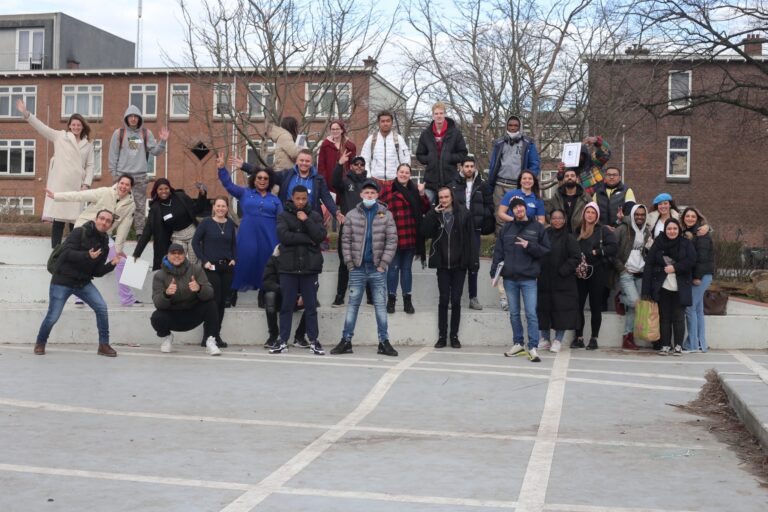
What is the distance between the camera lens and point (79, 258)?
37.8 feet

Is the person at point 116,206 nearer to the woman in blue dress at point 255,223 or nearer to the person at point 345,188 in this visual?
the woman in blue dress at point 255,223

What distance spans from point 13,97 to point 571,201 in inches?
1859

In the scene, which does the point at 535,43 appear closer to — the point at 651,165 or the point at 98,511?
the point at 651,165

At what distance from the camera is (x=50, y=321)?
11914 mm

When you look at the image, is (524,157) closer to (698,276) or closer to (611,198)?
(611,198)

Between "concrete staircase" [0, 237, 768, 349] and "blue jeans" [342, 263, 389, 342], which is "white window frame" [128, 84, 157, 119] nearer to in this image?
"concrete staircase" [0, 237, 768, 349]

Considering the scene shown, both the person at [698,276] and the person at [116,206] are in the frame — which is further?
the person at [116,206]

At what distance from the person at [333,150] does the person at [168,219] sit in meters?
1.90

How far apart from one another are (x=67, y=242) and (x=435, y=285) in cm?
589

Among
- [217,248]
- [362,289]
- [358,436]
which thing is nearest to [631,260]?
[362,289]

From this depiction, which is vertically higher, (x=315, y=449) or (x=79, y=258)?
(x=79, y=258)

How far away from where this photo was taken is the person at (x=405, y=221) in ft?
42.2

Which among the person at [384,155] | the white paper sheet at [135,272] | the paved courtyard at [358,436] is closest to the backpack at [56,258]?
the paved courtyard at [358,436]

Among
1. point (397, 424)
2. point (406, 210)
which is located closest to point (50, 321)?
point (406, 210)
